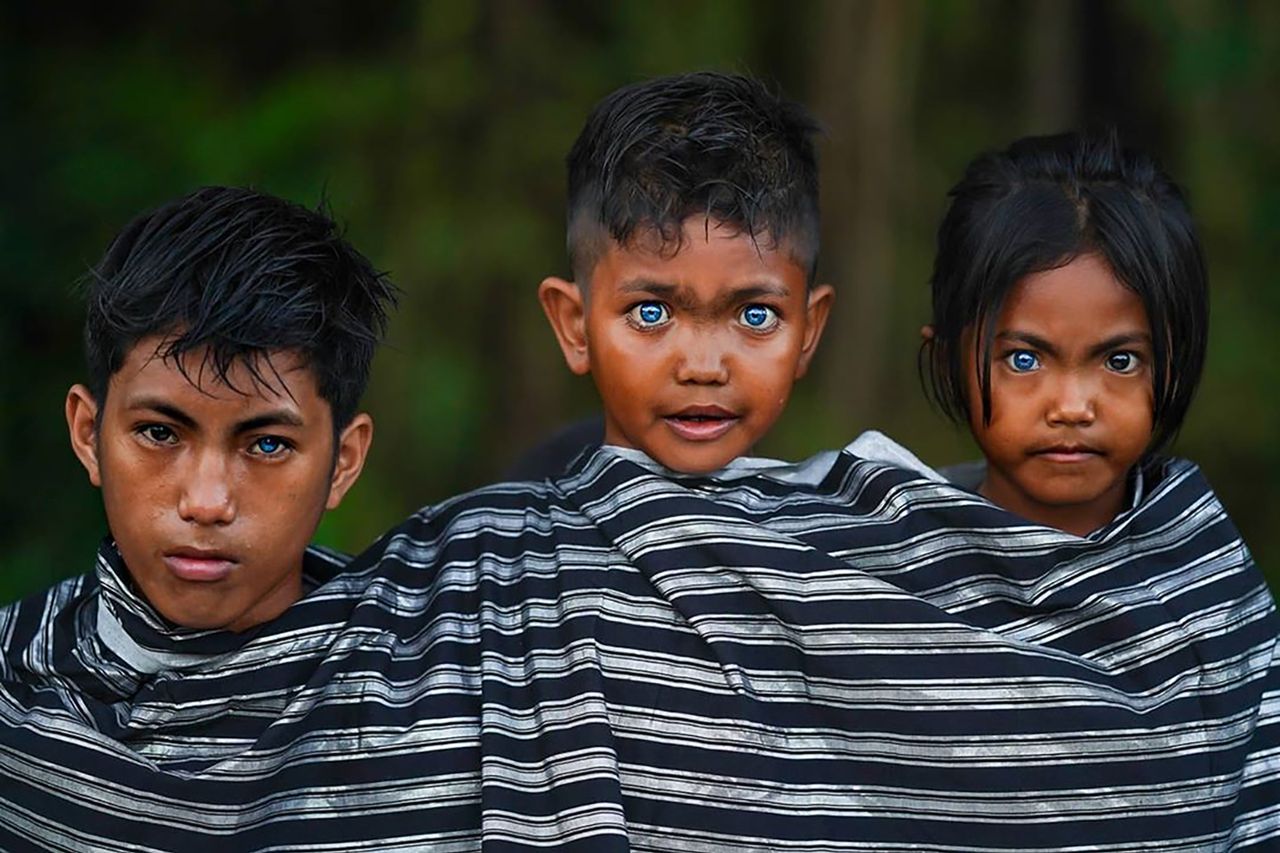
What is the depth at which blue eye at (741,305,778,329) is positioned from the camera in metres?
2.31

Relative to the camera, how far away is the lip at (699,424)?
7.58 feet

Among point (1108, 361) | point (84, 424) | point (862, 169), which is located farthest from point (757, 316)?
point (862, 169)

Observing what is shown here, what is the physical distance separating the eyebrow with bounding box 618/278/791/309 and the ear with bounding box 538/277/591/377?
5.7 inches

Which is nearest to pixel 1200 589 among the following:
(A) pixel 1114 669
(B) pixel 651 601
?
(A) pixel 1114 669

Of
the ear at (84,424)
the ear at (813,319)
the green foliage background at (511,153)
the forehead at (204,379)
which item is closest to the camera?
the forehead at (204,379)

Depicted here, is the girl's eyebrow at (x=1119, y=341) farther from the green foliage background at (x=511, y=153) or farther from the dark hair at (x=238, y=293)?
the green foliage background at (x=511, y=153)

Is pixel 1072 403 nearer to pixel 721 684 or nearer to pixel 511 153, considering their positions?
pixel 721 684

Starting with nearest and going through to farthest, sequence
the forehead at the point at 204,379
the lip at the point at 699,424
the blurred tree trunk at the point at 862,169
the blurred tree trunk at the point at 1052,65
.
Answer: the forehead at the point at 204,379
the lip at the point at 699,424
the blurred tree trunk at the point at 862,169
the blurred tree trunk at the point at 1052,65

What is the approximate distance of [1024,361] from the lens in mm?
2354

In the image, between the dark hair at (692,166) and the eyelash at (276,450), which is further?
the dark hair at (692,166)

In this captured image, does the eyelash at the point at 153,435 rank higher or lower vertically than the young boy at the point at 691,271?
lower

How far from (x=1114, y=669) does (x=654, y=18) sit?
344 cm

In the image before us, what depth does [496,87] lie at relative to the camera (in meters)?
5.14

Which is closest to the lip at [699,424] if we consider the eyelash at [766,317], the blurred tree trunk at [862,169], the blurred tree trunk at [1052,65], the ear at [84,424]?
the eyelash at [766,317]
